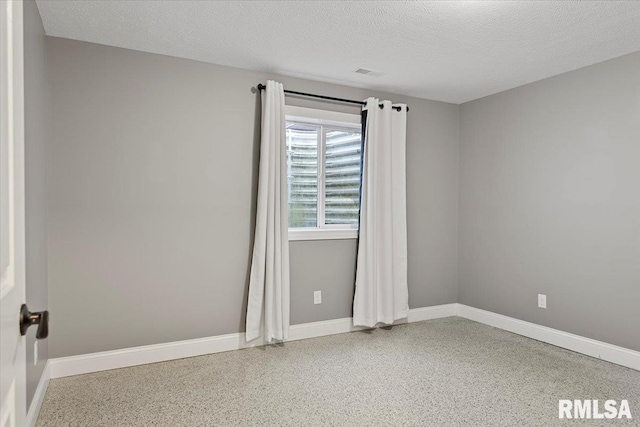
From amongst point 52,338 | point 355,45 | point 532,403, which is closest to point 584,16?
point 355,45

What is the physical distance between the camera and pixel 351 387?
2.72 meters

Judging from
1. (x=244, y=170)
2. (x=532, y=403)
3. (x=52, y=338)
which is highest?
(x=244, y=170)

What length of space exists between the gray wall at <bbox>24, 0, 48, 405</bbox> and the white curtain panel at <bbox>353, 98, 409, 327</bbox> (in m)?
2.54

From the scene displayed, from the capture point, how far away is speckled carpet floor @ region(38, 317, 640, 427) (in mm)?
2328

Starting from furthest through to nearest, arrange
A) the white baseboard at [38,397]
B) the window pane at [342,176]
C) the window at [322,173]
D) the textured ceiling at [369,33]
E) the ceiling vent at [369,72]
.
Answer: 1. the window pane at [342,176]
2. the window at [322,173]
3. the ceiling vent at [369,72]
4. the textured ceiling at [369,33]
5. the white baseboard at [38,397]

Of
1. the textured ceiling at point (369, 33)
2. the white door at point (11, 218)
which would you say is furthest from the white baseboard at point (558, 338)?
the white door at point (11, 218)

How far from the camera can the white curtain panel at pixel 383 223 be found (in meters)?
3.91

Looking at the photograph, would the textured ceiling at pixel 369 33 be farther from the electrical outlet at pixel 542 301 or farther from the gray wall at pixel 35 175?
the electrical outlet at pixel 542 301

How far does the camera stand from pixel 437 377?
9.46ft

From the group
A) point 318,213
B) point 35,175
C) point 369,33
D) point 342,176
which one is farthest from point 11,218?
point 342,176

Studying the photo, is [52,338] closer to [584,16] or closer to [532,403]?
[532,403]

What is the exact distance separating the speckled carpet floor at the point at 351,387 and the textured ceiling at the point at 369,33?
2.40 meters

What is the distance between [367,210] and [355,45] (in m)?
1.53

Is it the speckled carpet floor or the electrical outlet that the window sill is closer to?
the speckled carpet floor
